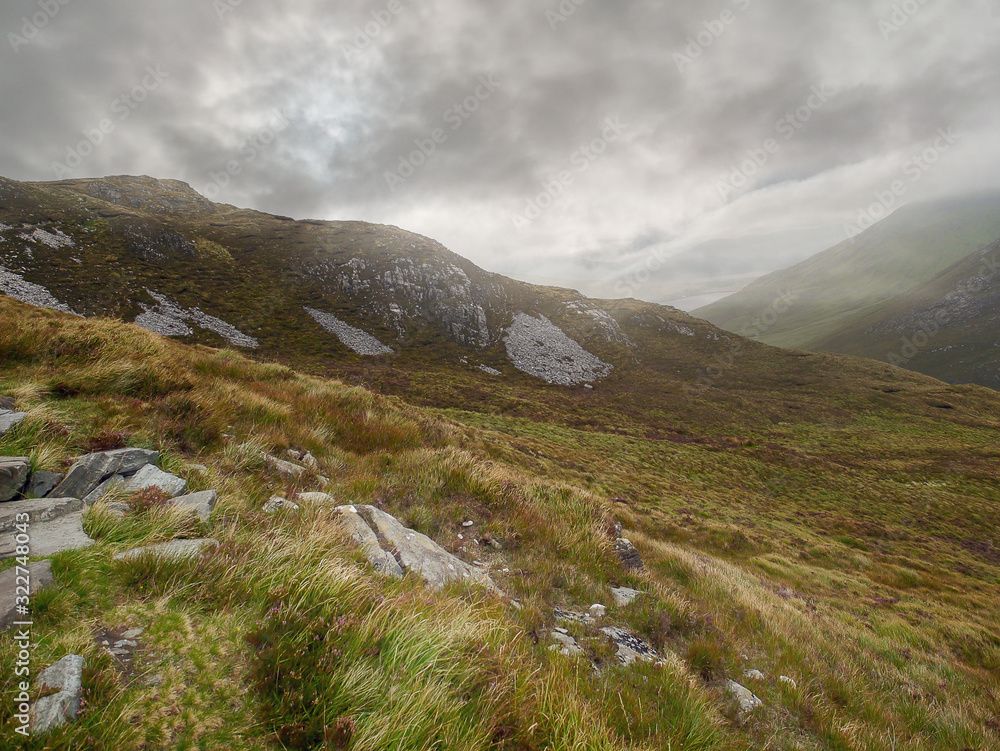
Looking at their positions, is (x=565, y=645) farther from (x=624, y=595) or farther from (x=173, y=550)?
(x=173, y=550)

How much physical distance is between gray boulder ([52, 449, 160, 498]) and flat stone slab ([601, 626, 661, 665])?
5.81 meters

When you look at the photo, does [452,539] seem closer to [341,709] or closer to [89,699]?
[341,709]

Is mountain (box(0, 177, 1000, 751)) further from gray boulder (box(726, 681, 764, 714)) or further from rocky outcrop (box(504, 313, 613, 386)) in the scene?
rocky outcrop (box(504, 313, 613, 386))

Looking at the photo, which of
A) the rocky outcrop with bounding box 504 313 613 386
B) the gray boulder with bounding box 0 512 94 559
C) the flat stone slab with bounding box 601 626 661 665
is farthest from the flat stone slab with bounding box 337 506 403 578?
the rocky outcrop with bounding box 504 313 613 386

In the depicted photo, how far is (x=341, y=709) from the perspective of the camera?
7.26ft

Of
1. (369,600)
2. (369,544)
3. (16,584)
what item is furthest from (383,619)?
(16,584)

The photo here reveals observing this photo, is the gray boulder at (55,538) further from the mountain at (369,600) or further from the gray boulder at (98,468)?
the gray boulder at (98,468)

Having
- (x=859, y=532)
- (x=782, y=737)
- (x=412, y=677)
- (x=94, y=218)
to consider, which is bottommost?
(x=859, y=532)

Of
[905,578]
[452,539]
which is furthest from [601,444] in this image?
[452,539]

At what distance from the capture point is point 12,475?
11.0 ft

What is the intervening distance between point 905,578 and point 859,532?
25.9ft

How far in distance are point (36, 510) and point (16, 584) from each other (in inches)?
52.9

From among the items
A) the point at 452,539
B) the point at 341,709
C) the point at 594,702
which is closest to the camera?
the point at 341,709

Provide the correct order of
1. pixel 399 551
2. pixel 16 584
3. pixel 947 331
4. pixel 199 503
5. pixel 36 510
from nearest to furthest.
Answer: pixel 16 584 < pixel 36 510 < pixel 199 503 < pixel 399 551 < pixel 947 331
